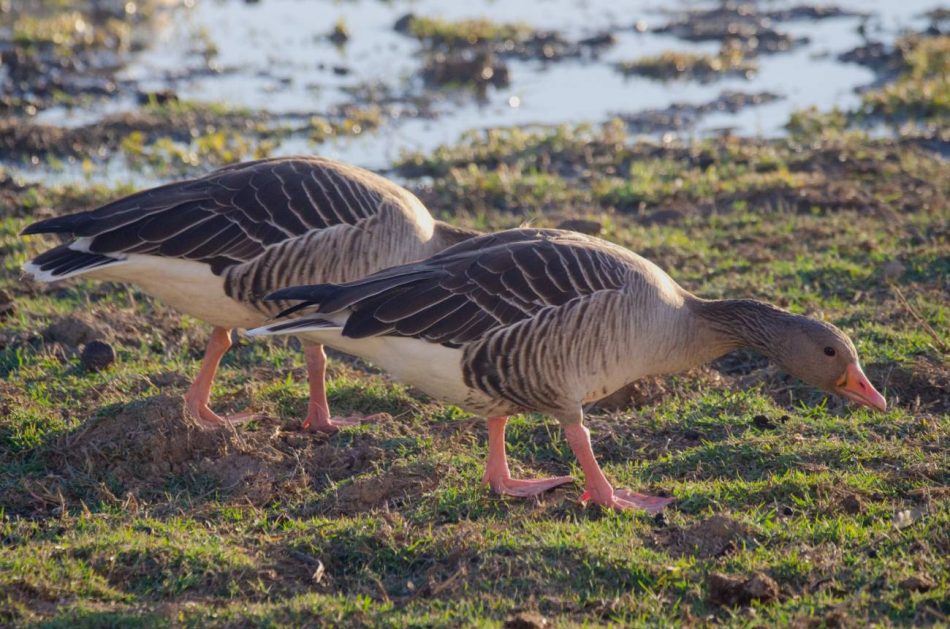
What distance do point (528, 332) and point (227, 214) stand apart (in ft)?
6.45

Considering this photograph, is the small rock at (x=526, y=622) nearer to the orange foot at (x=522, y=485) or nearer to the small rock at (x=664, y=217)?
the orange foot at (x=522, y=485)

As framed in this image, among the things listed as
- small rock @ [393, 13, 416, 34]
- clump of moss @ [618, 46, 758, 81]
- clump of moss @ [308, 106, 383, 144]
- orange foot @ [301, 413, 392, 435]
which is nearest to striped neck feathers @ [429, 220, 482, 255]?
orange foot @ [301, 413, 392, 435]

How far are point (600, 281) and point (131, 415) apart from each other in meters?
2.55

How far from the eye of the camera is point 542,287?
5.89m

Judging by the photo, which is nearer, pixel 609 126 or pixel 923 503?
pixel 923 503

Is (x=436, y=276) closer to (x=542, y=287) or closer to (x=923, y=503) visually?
(x=542, y=287)

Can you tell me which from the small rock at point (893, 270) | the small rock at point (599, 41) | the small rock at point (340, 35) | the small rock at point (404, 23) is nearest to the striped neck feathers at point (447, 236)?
the small rock at point (893, 270)

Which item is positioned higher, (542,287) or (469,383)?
(542,287)

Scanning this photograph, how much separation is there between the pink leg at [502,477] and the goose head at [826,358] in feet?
4.12

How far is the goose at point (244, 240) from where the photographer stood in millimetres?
6703

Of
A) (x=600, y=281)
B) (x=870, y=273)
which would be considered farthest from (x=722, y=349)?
(x=870, y=273)

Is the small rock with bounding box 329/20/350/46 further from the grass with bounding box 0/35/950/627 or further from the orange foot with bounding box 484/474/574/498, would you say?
the orange foot with bounding box 484/474/574/498

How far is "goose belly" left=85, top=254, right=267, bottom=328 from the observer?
6715mm

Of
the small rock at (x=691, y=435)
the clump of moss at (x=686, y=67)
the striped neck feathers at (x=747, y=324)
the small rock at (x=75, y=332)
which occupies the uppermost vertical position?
the striped neck feathers at (x=747, y=324)
